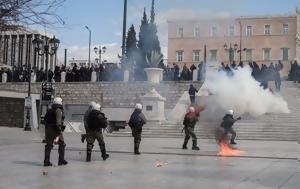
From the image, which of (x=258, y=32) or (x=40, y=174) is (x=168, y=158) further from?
(x=258, y=32)

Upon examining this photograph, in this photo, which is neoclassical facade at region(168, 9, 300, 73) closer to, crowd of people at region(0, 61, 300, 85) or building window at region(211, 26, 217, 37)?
crowd of people at region(0, 61, 300, 85)

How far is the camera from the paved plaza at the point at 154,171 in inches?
402

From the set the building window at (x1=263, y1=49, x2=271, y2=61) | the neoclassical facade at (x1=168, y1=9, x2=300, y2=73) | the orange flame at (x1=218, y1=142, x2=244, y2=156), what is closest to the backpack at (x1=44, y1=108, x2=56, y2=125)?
the orange flame at (x1=218, y1=142, x2=244, y2=156)

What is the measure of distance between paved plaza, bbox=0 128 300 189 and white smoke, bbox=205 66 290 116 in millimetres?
12434

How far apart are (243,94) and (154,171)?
19.0m

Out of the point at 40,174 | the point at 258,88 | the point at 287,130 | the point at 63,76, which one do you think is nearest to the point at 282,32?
the point at 63,76

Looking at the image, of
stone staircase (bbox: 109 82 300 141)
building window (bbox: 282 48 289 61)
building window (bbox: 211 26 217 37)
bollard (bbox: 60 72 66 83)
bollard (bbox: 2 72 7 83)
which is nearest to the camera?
building window (bbox: 211 26 217 37)

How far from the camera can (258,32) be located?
72.2 m

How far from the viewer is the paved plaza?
402 inches

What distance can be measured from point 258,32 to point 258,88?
138ft

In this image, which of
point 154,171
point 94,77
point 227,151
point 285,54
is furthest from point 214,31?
point 285,54

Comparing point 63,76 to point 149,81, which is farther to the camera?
point 63,76

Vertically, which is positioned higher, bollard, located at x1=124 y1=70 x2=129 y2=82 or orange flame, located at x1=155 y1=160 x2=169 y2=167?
bollard, located at x1=124 y1=70 x2=129 y2=82

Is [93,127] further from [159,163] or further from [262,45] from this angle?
[262,45]
